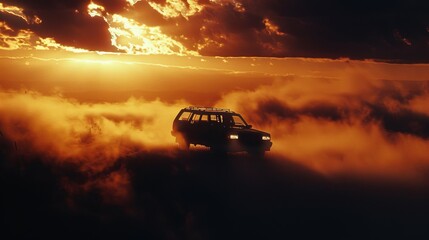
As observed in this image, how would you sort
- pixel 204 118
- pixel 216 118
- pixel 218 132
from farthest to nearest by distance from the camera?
1. pixel 204 118
2. pixel 216 118
3. pixel 218 132

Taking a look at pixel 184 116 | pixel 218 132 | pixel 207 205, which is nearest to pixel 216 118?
pixel 218 132

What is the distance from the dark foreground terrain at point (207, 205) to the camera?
43.7 feet

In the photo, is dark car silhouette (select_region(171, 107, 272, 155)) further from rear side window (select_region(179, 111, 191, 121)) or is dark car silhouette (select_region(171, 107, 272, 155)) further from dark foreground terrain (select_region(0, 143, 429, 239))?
dark foreground terrain (select_region(0, 143, 429, 239))

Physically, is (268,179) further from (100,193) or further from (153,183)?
(100,193)

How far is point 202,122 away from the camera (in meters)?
25.4

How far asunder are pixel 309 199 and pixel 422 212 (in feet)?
8.96

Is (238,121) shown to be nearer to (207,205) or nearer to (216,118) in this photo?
(216,118)

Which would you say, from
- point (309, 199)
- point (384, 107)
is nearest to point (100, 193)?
point (309, 199)

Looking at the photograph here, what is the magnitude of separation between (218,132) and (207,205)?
890 cm

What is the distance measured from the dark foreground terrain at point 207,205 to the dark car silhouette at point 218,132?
6.41 ft

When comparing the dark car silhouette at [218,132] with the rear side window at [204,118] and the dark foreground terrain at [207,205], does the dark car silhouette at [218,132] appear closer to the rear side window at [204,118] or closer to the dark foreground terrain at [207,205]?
the rear side window at [204,118]

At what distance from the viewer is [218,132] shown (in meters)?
24.2

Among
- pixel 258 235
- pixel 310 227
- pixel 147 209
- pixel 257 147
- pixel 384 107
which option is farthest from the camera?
pixel 384 107

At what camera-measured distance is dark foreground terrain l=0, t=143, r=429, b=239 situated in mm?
13320
